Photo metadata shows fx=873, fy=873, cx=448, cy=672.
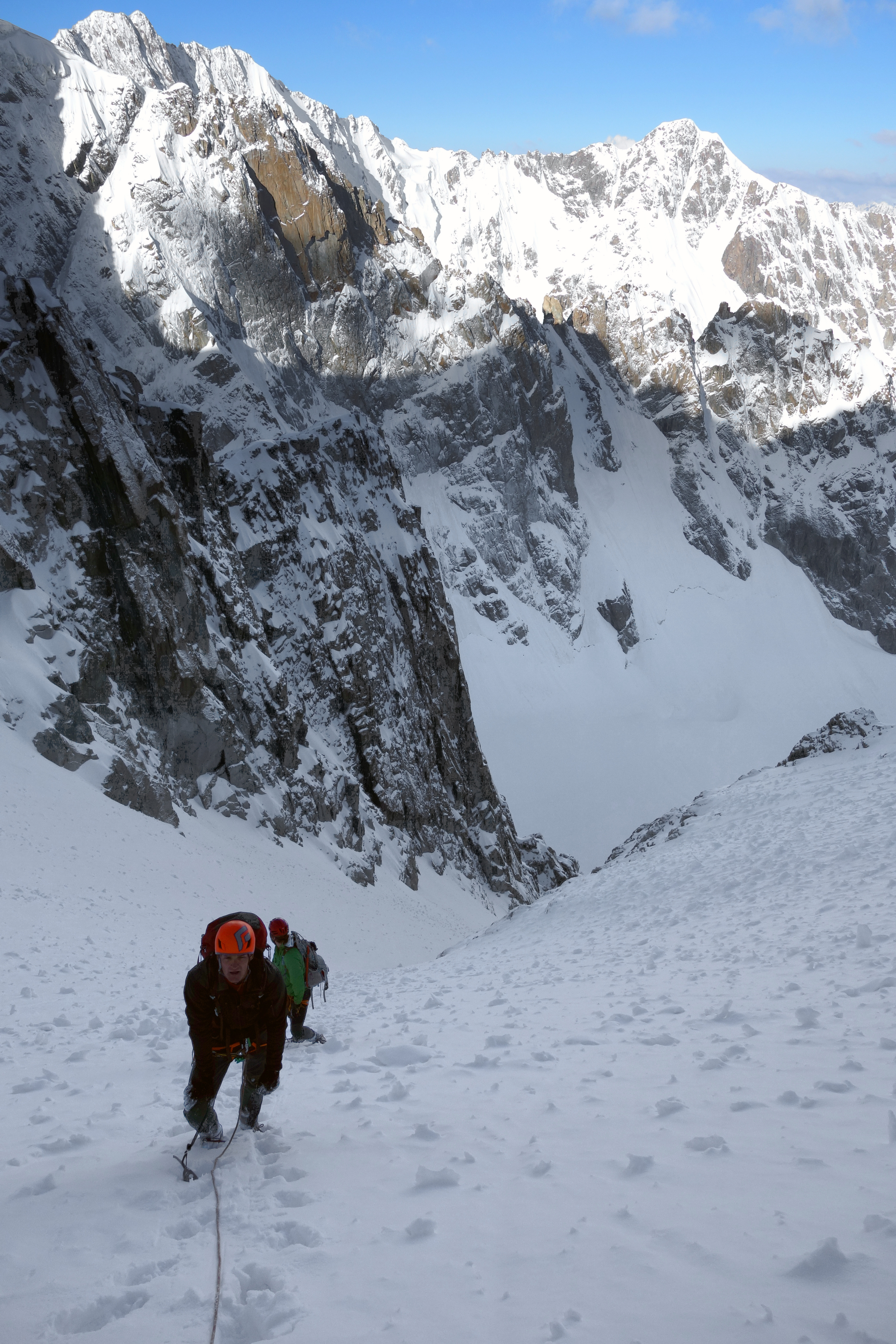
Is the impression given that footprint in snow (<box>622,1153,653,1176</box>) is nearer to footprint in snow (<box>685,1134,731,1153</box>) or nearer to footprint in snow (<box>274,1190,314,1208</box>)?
footprint in snow (<box>685,1134,731,1153</box>)

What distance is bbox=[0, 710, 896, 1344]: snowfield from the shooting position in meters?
3.29

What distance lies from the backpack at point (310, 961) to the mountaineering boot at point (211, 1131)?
3.67 m

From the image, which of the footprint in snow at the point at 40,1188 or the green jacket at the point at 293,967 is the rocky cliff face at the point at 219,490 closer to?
the green jacket at the point at 293,967

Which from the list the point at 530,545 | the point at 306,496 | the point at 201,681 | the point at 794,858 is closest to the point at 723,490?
the point at 530,545

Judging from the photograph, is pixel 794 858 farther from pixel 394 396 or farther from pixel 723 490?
pixel 723 490

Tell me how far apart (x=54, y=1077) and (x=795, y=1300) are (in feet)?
17.5

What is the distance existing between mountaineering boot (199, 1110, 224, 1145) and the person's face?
777 mm

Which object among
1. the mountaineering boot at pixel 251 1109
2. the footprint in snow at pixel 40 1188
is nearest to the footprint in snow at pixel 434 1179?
the mountaineering boot at pixel 251 1109

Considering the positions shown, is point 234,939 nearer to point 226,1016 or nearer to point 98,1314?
point 226,1016

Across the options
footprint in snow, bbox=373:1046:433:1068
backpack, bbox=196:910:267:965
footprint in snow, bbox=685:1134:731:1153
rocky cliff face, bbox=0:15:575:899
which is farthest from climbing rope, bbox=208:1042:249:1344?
rocky cliff face, bbox=0:15:575:899

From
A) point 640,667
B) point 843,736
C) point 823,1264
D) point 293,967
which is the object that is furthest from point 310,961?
point 640,667

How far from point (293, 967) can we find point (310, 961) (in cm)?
57

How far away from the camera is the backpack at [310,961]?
350 inches

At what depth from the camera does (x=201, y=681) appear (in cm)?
3503
